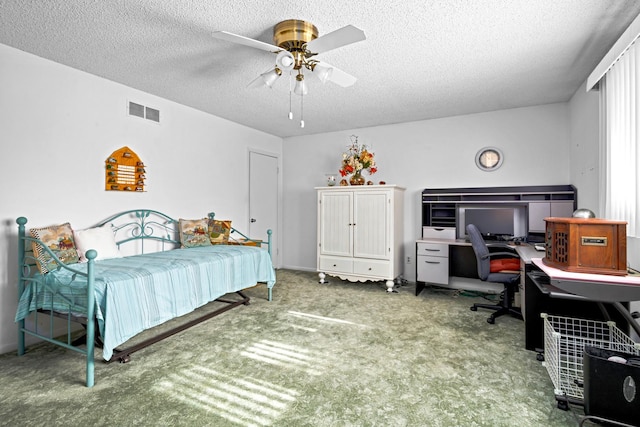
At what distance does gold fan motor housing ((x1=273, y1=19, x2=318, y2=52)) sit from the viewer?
2.18m

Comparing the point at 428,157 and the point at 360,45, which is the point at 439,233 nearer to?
the point at 428,157

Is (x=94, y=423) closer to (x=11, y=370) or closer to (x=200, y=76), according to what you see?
(x=11, y=370)

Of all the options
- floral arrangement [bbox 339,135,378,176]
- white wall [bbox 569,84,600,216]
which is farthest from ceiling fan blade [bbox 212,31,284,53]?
white wall [bbox 569,84,600,216]

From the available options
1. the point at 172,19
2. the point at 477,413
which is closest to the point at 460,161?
the point at 477,413

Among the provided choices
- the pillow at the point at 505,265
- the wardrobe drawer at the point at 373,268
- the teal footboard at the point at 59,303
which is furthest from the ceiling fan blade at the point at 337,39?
the wardrobe drawer at the point at 373,268

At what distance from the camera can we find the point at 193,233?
12.7ft

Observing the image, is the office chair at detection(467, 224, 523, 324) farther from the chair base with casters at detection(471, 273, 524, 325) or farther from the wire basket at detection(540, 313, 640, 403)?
the wire basket at detection(540, 313, 640, 403)

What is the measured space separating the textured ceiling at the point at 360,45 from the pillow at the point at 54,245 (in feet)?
4.96

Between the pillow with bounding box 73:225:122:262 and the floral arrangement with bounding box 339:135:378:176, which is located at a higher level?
the floral arrangement with bounding box 339:135:378:176

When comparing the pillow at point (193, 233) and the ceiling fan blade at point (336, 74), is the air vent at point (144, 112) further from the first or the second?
the ceiling fan blade at point (336, 74)

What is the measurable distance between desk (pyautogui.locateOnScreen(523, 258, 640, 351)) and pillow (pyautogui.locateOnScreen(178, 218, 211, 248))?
3409 millimetres

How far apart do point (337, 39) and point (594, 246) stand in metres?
1.93

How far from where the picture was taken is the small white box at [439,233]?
4328mm

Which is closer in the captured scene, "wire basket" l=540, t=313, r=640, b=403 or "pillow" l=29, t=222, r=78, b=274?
"wire basket" l=540, t=313, r=640, b=403
